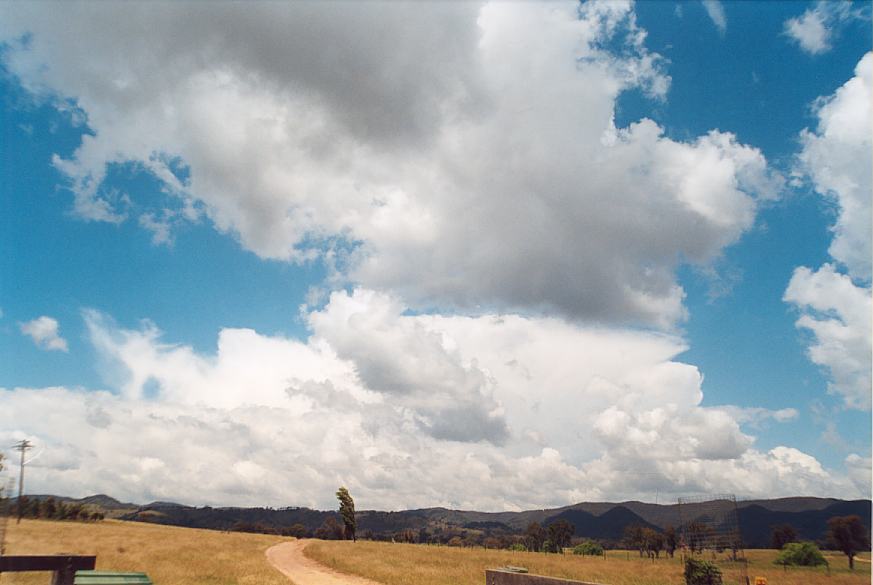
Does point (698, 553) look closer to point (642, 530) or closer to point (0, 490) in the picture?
point (0, 490)

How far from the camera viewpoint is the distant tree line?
99.6 m

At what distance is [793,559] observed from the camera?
61594 mm

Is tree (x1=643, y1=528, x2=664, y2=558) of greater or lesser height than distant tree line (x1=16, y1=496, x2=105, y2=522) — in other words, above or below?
below

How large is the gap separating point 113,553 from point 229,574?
1512cm

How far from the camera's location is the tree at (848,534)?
71.8 metres

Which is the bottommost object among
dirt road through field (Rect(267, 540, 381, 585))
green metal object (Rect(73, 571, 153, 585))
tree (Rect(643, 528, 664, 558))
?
tree (Rect(643, 528, 664, 558))

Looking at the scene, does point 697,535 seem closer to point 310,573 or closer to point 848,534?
point 310,573

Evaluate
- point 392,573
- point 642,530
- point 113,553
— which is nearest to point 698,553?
point 392,573

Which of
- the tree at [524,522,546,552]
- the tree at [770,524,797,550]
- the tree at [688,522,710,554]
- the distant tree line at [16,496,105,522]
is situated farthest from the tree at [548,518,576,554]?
the tree at [688,522,710,554]

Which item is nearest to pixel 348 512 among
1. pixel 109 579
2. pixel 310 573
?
pixel 310 573

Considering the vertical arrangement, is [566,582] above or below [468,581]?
above

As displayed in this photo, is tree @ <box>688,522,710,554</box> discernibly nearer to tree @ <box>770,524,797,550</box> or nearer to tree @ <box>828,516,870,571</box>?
tree @ <box>828,516,870,571</box>

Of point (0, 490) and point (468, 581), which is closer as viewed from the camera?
point (0, 490)

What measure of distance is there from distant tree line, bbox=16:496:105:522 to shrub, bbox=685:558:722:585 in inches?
4186
